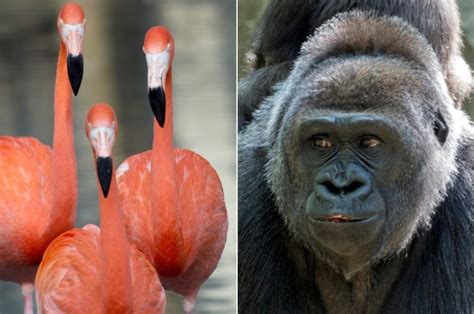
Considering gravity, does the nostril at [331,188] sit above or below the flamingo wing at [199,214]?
above

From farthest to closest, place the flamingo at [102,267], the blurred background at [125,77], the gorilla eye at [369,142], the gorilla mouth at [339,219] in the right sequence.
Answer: the blurred background at [125,77] < the flamingo at [102,267] < the gorilla eye at [369,142] < the gorilla mouth at [339,219]

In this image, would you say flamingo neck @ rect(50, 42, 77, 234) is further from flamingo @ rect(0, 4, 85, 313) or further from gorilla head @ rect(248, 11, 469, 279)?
gorilla head @ rect(248, 11, 469, 279)

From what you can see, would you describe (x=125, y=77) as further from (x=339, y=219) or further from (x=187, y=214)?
(x=339, y=219)

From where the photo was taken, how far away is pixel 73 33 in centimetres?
215

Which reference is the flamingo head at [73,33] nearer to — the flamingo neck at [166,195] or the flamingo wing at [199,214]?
the flamingo neck at [166,195]

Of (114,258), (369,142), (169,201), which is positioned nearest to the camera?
(369,142)

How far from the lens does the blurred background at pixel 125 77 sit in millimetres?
2172

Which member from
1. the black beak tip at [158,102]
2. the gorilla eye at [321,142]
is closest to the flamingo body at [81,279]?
the black beak tip at [158,102]

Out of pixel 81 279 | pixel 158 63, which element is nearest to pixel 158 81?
pixel 158 63

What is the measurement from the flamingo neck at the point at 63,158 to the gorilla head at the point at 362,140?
0.56 meters

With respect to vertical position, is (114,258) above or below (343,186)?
below

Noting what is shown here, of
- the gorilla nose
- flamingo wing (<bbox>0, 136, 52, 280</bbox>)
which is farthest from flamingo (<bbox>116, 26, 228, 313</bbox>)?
the gorilla nose

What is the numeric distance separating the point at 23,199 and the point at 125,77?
17.3 inches

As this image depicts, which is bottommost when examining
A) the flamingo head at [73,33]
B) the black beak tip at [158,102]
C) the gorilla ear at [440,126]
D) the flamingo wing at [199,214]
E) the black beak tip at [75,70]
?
the flamingo wing at [199,214]
